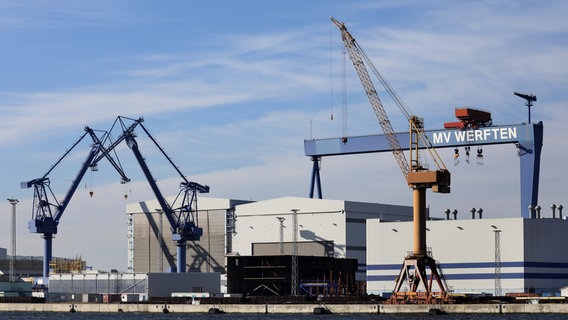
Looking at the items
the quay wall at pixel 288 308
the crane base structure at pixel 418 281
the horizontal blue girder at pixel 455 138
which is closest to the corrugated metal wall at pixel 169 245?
the horizontal blue girder at pixel 455 138

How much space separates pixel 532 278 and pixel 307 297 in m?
27.9

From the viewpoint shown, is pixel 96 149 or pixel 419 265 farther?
pixel 96 149

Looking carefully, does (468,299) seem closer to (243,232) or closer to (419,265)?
(419,265)

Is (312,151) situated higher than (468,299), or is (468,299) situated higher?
(312,151)

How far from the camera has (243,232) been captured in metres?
174

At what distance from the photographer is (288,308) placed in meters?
128

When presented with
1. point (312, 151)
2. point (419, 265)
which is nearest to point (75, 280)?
point (312, 151)

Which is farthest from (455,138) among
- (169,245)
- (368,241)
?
(169,245)

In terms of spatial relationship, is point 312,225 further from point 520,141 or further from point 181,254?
point 520,141

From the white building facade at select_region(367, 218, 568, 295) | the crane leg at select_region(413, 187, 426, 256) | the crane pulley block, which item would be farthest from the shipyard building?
the crane pulley block

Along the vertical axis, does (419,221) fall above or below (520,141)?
below

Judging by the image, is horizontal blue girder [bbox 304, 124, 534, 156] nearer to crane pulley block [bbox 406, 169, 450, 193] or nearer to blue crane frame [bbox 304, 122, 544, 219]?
blue crane frame [bbox 304, 122, 544, 219]

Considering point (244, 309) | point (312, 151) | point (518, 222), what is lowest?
point (244, 309)

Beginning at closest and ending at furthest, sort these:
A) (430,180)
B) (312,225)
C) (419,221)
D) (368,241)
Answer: (419,221) < (430,180) < (368,241) < (312,225)
